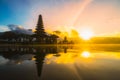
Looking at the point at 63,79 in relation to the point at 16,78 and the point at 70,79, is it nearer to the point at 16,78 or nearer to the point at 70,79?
the point at 70,79

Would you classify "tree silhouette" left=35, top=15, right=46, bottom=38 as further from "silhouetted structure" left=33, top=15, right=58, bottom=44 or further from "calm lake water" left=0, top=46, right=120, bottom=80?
"calm lake water" left=0, top=46, right=120, bottom=80

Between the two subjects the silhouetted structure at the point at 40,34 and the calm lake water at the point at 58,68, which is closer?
the calm lake water at the point at 58,68

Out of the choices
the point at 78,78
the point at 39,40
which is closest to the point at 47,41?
the point at 39,40

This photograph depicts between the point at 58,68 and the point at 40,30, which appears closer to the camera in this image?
the point at 58,68

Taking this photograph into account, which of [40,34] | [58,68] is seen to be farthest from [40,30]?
[58,68]

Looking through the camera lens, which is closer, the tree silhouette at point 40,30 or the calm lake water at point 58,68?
the calm lake water at point 58,68

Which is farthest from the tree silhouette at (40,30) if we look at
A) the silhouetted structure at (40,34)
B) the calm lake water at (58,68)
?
the calm lake water at (58,68)

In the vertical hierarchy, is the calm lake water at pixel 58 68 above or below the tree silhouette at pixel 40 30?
below

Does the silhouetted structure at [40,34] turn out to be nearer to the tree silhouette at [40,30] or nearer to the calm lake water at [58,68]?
the tree silhouette at [40,30]

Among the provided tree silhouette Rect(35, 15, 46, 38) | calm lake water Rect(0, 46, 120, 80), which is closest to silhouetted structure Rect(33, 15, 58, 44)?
tree silhouette Rect(35, 15, 46, 38)

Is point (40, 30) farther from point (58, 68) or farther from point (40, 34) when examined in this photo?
point (58, 68)

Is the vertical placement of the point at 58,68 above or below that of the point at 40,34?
below

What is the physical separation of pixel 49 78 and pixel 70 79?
1.16 m

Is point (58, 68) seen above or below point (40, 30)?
below
